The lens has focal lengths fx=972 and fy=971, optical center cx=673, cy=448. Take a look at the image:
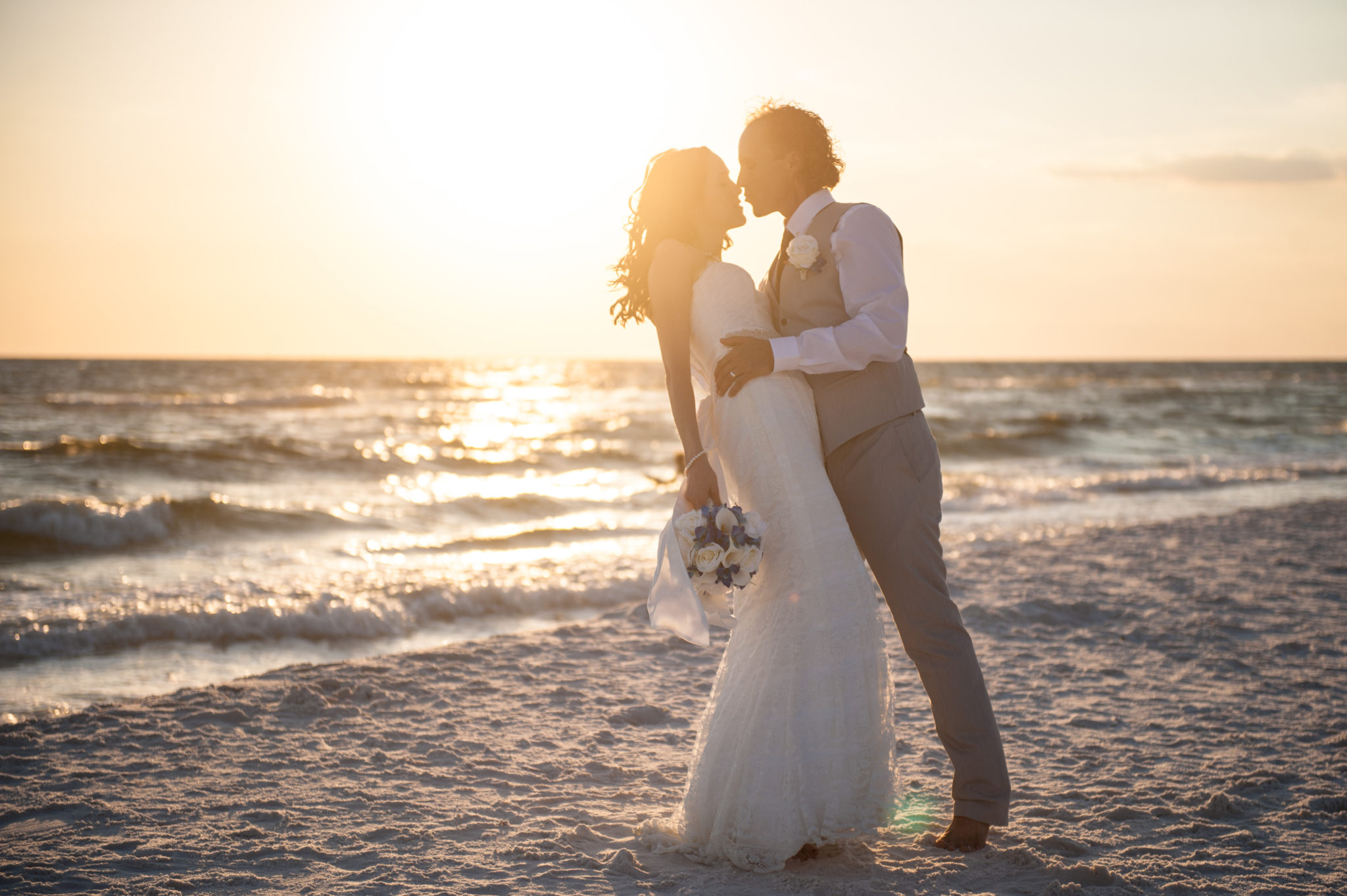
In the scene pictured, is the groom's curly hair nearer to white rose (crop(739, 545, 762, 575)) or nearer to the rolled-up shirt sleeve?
the rolled-up shirt sleeve

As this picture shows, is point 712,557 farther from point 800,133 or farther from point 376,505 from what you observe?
point 376,505

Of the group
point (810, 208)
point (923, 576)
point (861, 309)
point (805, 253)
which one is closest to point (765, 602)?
point (923, 576)

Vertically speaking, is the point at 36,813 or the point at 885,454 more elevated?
the point at 885,454

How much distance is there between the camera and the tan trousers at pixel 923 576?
2.98 metres

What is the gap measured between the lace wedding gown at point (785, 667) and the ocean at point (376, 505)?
12.4 feet

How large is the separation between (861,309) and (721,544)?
2.64 feet

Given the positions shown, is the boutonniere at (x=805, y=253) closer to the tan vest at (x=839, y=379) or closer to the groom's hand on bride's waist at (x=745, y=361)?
the tan vest at (x=839, y=379)

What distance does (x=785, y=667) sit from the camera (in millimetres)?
2891

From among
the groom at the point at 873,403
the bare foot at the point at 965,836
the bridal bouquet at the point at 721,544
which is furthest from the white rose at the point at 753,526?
the bare foot at the point at 965,836

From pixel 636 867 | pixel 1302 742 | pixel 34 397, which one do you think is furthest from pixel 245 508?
pixel 34 397

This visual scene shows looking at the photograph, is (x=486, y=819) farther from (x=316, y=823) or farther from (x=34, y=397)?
(x=34, y=397)

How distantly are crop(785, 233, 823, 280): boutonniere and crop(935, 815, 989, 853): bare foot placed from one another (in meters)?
1.82

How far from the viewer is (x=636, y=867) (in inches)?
118

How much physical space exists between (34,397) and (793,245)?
36.7m
